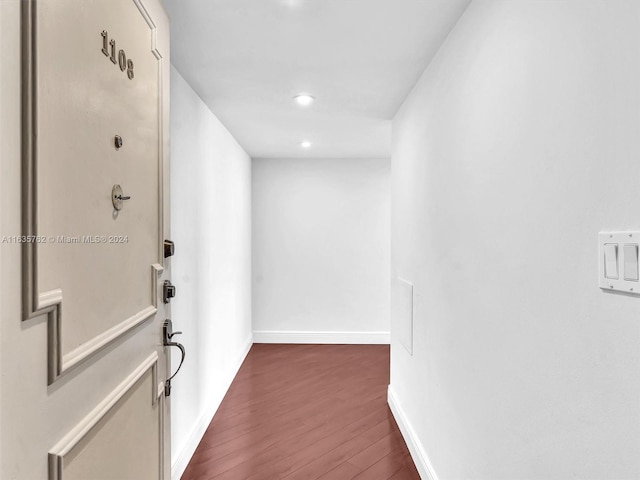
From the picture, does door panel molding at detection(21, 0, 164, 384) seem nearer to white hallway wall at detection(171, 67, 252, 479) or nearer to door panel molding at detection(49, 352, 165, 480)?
door panel molding at detection(49, 352, 165, 480)

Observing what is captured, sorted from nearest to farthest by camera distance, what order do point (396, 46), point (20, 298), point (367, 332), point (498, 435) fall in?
point (20, 298)
point (498, 435)
point (396, 46)
point (367, 332)

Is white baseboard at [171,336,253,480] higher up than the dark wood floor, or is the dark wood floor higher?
white baseboard at [171,336,253,480]

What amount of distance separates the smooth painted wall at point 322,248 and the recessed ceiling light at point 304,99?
85.4 inches

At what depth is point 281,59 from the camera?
2.12m

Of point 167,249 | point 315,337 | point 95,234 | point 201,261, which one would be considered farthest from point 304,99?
point 315,337

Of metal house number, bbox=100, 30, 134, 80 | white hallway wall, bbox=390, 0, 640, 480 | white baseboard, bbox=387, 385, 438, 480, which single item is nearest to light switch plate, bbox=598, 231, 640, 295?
white hallway wall, bbox=390, 0, 640, 480

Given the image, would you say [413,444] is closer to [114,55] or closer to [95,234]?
[95,234]

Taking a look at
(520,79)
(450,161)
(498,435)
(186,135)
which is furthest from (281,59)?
(498,435)

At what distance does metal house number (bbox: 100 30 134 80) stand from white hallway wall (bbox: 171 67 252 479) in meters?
1.02

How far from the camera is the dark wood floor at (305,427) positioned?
2320 mm

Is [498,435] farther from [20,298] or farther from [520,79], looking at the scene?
[20,298]

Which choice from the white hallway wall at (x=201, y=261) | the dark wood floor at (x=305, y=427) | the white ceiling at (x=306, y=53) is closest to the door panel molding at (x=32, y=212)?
the white ceiling at (x=306, y=53)

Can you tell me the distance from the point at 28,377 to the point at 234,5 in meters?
1.50

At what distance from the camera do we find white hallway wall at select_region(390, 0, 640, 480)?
846 millimetres
